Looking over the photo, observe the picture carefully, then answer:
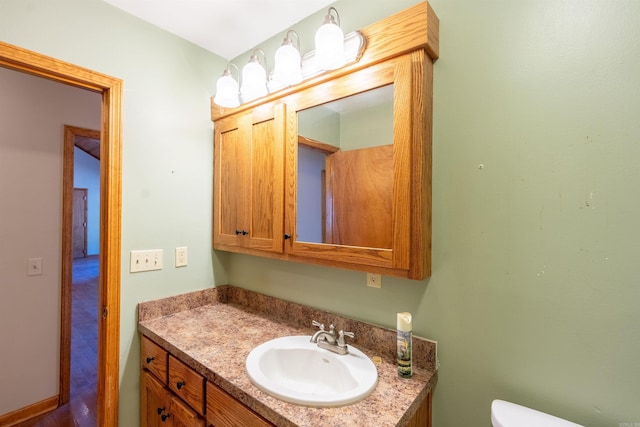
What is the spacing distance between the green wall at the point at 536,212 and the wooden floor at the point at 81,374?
243cm

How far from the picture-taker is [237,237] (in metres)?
1.57

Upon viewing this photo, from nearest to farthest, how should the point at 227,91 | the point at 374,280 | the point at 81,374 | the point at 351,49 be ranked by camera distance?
the point at 351,49, the point at 374,280, the point at 227,91, the point at 81,374

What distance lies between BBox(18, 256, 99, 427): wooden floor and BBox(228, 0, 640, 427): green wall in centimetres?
243

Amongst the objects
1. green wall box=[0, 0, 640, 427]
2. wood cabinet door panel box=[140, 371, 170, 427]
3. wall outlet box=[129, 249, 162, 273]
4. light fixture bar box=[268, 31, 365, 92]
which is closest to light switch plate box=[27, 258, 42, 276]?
wall outlet box=[129, 249, 162, 273]

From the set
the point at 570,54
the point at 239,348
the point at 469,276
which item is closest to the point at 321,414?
the point at 239,348

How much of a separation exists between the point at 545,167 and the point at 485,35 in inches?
19.2

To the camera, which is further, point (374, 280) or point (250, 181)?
point (250, 181)

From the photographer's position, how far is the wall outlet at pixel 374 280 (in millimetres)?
1186

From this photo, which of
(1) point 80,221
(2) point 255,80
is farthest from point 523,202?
(1) point 80,221

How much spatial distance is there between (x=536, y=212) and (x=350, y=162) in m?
0.66

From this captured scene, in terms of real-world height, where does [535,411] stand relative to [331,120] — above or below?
below

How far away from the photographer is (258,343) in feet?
4.02

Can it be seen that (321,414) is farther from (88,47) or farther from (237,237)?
(88,47)

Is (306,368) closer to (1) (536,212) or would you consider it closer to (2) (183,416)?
(2) (183,416)
